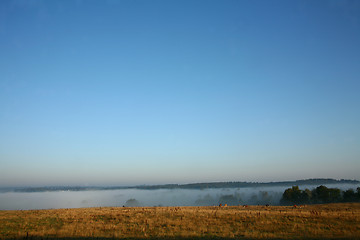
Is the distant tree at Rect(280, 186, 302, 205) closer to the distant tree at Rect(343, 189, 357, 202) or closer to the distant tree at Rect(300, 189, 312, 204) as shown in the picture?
the distant tree at Rect(300, 189, 312, 204)

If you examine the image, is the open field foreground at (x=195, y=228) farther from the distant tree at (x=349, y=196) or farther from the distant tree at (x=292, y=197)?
the distant tree at (x=292, y=197)

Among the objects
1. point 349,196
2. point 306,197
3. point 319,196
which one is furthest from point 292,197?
point 349,196

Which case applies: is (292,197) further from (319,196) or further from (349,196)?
(349,196)

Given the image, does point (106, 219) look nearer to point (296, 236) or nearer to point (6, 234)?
point (6, 234)

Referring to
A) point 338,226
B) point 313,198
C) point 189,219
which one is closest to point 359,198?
point 313,198

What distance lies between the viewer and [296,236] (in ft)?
69.5

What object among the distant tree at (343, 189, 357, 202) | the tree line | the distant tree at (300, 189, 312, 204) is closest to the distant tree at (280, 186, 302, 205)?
the tree line

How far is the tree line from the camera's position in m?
104

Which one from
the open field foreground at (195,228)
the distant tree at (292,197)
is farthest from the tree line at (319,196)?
the open field foreground at (195,228)

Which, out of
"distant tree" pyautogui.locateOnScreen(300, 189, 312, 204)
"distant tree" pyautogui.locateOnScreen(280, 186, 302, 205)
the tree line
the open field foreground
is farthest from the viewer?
"distant tree" pyautogui.locateOnScreen(280, 186, 302, 205)

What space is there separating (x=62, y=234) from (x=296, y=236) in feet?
73.4

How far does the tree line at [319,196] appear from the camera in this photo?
103625 millimetres

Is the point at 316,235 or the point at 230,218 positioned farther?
the point at 230,218

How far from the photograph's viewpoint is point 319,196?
111 meters
